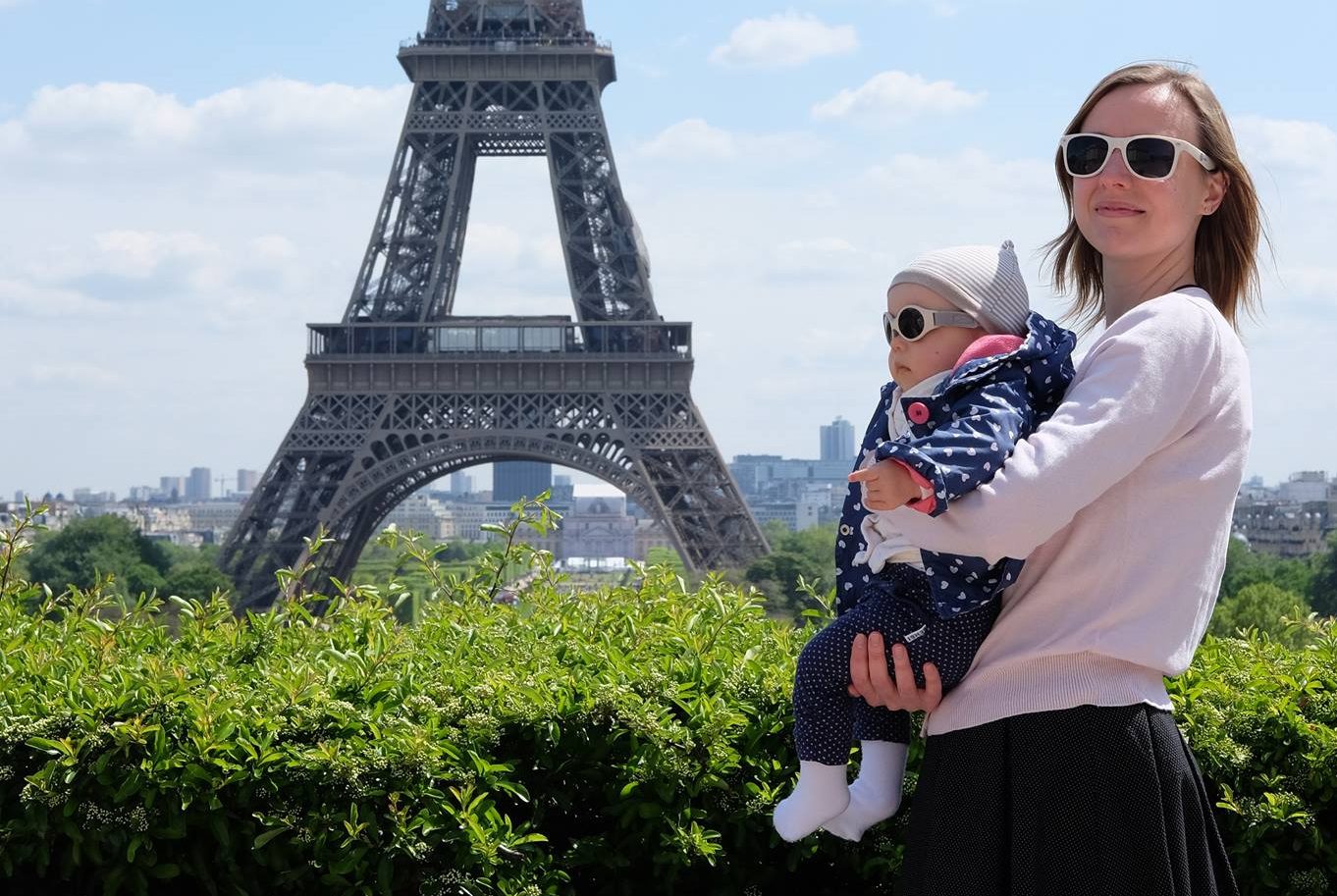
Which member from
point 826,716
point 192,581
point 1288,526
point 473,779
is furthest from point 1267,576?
point 826,716

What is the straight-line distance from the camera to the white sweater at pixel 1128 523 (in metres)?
2.84

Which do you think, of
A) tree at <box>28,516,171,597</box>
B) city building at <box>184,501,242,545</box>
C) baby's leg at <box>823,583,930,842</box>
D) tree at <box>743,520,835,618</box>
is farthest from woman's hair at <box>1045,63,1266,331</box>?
city building at <box>184,501,242,545</box>

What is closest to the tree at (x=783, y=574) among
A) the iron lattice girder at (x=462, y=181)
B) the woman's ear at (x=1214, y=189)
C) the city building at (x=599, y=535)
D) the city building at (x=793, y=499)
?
the iron lattice girder at (x=462, y=181)

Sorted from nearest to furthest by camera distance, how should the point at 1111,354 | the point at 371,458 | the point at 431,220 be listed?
1. the point at 1111,354
2. the point at 371,458
3. the point at 431,220

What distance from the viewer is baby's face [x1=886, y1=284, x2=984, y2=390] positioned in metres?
3.11

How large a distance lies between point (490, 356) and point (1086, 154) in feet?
114

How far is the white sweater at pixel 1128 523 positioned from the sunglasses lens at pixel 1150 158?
30cm

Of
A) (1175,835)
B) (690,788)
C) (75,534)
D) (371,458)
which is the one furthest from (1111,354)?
(75,534)

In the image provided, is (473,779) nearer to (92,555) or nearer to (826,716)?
(826,716)

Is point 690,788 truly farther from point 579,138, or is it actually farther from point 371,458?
point 579,138

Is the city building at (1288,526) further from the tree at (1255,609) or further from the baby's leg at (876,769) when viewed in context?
the baby's leg at (876,769)

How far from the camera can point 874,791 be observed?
3.39 meters

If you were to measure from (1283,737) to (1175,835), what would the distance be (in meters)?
1.28

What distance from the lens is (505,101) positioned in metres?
39.0
